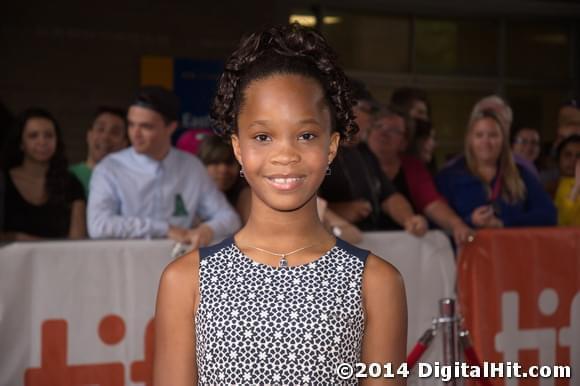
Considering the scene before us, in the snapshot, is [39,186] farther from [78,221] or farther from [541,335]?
[541,335]

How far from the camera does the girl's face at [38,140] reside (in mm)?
5414

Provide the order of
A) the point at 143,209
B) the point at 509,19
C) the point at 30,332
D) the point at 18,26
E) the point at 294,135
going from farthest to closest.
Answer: the point at 509,19 < the point at 18,26 < the point at 143,209 < the point at 30,332 < the point at 294,135

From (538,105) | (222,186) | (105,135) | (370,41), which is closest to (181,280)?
(222,186)

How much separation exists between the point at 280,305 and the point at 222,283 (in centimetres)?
15

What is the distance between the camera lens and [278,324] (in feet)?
6.96

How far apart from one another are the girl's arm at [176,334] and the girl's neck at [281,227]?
197 millimetres

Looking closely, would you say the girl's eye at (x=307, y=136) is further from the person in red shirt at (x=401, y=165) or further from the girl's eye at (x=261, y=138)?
the person in red shirt at (x=401, y=165)

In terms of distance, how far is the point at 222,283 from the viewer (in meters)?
2.18

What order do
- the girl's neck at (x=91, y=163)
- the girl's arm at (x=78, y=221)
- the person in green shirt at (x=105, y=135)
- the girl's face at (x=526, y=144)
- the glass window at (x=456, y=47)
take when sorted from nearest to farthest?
1. the girl's arm at (x=78, y=221)
2. the girl's neck at (x=91, y=163)
3. the person in green shirt at (x=105, y=135)
4. the girl's face at (x=526, y=144)
5. the glass window at (x=456, y=47)

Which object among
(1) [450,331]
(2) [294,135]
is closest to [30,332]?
(1) [450,331]

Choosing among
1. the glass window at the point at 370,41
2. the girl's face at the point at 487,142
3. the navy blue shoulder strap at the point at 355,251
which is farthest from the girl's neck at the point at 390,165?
the glass window at the point at 370,41

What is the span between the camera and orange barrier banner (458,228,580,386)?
5.00 meters

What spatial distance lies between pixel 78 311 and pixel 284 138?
2497 millimetres

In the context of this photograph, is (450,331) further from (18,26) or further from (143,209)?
(18,26)
